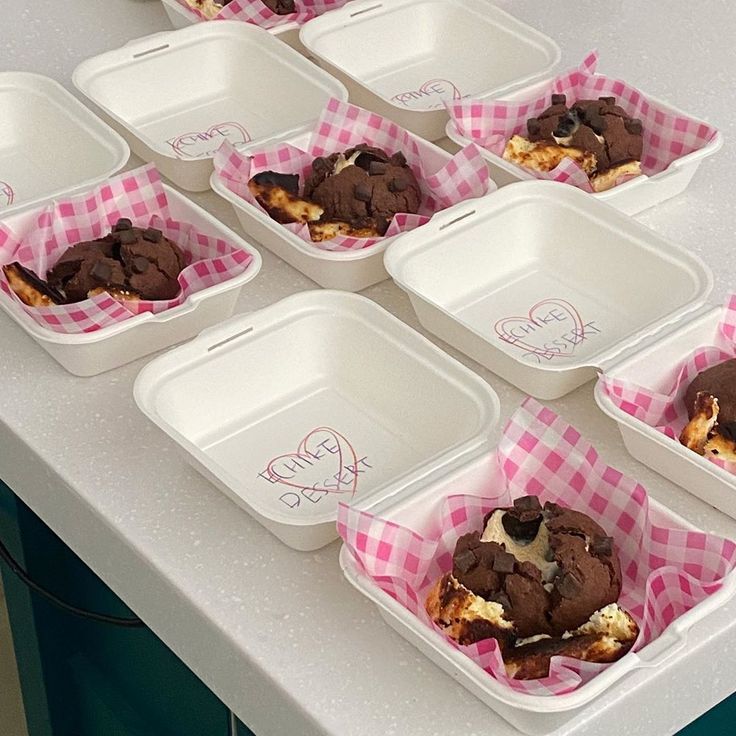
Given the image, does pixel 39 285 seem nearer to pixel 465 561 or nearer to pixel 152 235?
pixel 152 235

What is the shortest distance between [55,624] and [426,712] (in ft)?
2.02

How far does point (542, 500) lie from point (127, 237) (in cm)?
45

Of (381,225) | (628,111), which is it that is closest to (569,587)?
(381,225)

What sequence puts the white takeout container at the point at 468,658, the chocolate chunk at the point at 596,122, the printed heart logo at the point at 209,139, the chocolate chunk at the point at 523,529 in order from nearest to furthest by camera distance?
the white takeout container at the point at 468,658, the chocolate chunk at the point at 523,529, the chocolate chunk at the point at 596,122, the printed heart logo at the point at 209,139

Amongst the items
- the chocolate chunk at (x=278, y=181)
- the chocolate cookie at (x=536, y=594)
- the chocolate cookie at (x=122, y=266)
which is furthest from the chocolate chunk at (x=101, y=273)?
the chocolate cookie at (x=536, y=594)

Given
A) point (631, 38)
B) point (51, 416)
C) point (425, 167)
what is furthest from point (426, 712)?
point (631, 38)

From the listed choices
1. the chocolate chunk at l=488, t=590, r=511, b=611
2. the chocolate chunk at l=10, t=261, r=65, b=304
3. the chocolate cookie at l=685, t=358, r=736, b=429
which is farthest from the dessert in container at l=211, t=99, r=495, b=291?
the chocolate chunk at l=488, t=590, r=511, b=611

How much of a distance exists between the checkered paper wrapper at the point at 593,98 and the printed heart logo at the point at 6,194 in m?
0.48

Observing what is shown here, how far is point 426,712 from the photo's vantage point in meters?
0.89

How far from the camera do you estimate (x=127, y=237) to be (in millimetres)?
1218

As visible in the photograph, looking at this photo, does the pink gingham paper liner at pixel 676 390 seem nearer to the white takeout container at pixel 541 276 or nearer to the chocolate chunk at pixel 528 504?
the white takeout container at pixel 541 276

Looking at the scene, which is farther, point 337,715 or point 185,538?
point 185,538

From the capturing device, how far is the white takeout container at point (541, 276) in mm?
1221

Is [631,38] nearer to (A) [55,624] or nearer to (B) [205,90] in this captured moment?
(B) [205,90]
